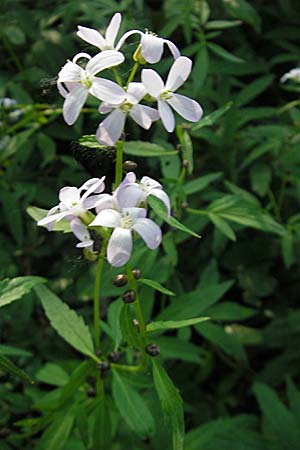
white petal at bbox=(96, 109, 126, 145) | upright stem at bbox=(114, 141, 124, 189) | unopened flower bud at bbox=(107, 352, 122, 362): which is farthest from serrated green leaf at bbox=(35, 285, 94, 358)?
white petal at bbox=(96, 109, 126, 145)

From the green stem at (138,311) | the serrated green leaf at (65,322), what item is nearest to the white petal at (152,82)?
the green stem at (138,311)

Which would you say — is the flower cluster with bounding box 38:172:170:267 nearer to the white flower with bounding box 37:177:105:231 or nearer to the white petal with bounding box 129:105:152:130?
the white flower with bounding box 37:177:105:231

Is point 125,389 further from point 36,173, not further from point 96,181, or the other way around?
point 36,173

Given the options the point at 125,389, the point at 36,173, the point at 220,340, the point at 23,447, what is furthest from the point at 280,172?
the point at 23,447

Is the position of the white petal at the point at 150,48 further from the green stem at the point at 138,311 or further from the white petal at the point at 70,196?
the green stem at the point at 138,311

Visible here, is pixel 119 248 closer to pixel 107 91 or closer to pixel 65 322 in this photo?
pixel 107 91

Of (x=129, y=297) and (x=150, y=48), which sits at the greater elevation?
(x=150, y=48)

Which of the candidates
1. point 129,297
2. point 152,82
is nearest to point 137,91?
point 152,82
